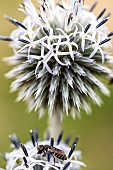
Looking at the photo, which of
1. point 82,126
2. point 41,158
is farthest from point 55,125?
point 82,126

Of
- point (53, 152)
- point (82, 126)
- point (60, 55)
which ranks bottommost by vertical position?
point (82, 126)

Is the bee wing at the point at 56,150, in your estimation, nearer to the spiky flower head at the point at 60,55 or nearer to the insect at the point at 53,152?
the insect at the point at 53,152

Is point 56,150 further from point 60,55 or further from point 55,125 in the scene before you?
point 60,55

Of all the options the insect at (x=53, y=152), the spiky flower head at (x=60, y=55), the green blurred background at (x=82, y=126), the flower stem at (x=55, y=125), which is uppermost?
the spiky flower head at (x=60, y=55)

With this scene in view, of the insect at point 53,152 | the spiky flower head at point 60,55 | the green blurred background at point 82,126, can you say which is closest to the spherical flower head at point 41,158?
the insect at point 53,152

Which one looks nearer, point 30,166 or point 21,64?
point 30,166

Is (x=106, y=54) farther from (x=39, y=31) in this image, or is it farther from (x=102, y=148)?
(x=102, y=148)

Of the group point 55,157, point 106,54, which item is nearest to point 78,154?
point 55,157

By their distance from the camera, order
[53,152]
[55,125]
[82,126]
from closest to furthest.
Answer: [53,152]
[55,125]
[82,126]
